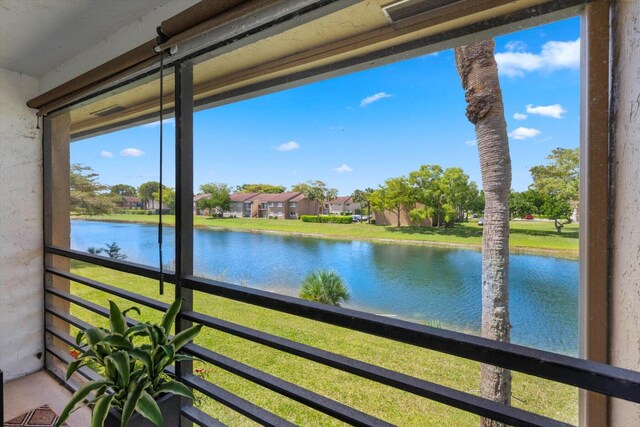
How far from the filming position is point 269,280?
4.55 feet

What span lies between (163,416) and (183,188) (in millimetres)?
845

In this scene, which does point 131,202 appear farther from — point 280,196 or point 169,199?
point 280,196

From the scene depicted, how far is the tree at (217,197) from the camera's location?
1.55 meters

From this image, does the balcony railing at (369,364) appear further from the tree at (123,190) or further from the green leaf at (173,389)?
the tree at (123,190)

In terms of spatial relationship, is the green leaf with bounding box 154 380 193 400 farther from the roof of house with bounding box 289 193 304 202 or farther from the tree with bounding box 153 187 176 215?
the roof of house with bounding box 289 193 304 202

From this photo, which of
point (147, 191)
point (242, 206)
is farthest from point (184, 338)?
point (147, 191)

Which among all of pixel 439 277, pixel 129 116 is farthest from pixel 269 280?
pixel 129 116

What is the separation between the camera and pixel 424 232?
1.13 m

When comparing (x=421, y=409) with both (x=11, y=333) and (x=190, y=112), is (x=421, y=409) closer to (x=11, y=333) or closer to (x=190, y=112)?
(x=190, y=112)

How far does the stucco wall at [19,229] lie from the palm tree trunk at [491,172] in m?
2.57

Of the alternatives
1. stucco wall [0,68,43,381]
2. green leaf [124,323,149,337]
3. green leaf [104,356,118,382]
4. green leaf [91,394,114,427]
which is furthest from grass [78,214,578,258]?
stucco wall [0,68,43,381]

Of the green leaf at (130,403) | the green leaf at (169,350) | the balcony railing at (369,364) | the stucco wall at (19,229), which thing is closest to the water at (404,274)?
the balcony railing at (369,364)

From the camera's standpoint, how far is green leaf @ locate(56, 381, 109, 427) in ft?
3.11

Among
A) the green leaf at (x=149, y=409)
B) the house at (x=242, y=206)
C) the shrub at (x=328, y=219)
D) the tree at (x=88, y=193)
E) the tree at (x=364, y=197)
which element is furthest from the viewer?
the tree at (x=88, y=193)
